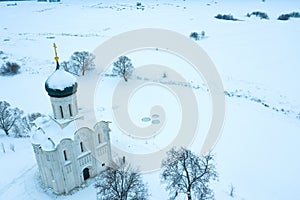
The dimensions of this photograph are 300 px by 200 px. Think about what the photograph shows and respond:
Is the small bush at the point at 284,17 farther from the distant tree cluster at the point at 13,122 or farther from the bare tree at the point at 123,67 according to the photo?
the distant tree cluster at the point at 13,122

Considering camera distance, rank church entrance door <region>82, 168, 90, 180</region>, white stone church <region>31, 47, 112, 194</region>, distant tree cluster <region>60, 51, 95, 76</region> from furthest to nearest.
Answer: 1. distant tree cluster <region>60, 51, 95, 76</region>
2. church entrance door <region>82, 168, 90, 180</region>
3. white stone church <region>31, 47, 112, 194</region>

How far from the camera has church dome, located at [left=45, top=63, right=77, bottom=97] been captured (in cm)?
1639

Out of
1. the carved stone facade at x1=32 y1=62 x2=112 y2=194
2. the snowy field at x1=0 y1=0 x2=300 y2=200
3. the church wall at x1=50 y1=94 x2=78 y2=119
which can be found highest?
the church wall at x1=50 y1=94 x2=78 y2=119

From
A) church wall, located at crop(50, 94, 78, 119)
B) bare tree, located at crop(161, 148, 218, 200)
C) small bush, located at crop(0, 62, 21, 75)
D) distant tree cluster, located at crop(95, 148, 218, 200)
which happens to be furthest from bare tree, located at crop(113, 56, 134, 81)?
bare tree, located at crop(161, 148, 218, 200)

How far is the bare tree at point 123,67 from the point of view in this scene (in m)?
37.0

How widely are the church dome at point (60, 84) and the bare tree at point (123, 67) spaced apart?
67.2 feet

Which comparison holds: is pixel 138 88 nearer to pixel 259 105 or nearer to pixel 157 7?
pixel 259 105

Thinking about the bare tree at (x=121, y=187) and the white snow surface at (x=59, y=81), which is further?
the bare tree at (x=121, y=187)

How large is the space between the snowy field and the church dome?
163 inches

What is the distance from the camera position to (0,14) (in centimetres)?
9862

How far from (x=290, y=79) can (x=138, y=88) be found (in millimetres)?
21392

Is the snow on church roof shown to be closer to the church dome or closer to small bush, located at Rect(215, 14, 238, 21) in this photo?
the church dome

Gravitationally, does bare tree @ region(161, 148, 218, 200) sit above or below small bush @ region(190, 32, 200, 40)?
above

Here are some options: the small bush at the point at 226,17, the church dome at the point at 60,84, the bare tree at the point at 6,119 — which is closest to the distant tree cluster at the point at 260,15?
the small bush at the point at 226,17
